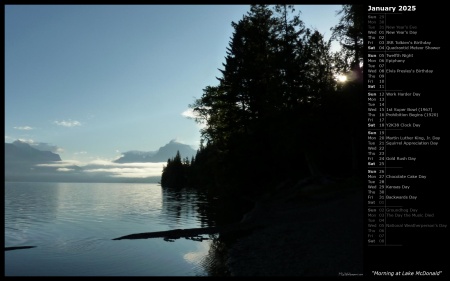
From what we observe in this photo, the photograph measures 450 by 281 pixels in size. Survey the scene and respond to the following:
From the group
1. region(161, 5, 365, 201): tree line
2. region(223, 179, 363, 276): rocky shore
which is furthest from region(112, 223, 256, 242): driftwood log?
region(161, 5, 365, 201): tree line

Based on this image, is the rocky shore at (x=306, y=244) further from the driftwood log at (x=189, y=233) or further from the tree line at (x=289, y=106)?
the tree line at (x=289, y=106)

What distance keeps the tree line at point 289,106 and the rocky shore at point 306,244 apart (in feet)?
29.8

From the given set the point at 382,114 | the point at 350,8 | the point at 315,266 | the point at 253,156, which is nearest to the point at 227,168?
the point at 253,156

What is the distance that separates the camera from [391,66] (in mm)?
7895

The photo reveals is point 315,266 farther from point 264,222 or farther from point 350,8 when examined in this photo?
point 350,8

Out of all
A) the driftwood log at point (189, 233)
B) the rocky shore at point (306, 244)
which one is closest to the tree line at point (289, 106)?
the rocky shore at point (306, 244)

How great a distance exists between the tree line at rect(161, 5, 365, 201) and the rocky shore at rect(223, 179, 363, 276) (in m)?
9.09

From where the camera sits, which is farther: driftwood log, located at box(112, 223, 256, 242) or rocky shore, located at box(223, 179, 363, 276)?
driftwood log, located at box(112, 223, 256, 242)

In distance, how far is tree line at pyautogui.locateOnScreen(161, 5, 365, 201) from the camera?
3497 cm

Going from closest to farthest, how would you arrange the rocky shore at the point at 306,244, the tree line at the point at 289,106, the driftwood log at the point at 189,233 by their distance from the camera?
the rocky shore at the point at 306,244 → the driftwood log at the point at 189,233 → the tree line at the point at 289,106

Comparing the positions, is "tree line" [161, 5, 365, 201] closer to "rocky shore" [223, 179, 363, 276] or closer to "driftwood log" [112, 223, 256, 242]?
"rocky shore" [223, 179, 363, 276]

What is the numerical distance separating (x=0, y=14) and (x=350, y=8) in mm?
30543

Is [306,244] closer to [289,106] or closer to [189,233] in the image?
[189,233]

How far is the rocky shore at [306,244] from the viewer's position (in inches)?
490
